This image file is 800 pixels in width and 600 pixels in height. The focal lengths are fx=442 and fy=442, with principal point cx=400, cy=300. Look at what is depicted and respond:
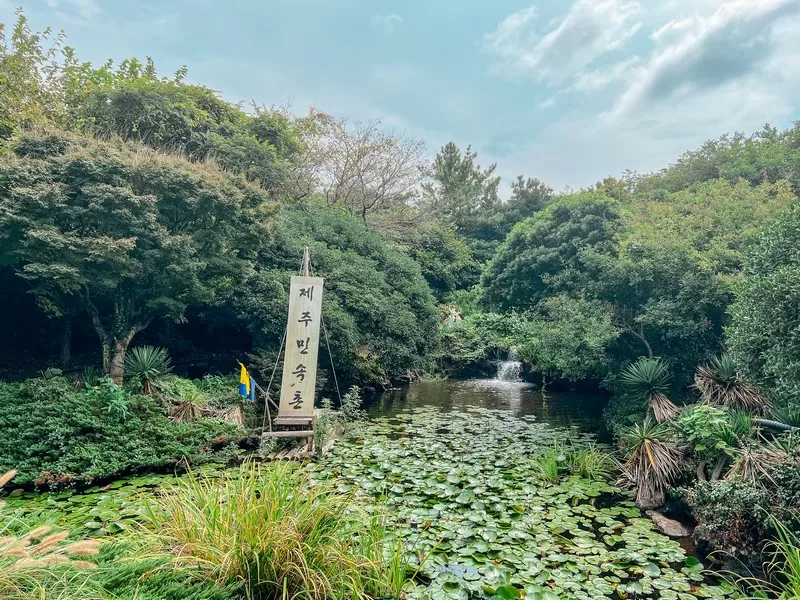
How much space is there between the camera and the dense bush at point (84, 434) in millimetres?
4914

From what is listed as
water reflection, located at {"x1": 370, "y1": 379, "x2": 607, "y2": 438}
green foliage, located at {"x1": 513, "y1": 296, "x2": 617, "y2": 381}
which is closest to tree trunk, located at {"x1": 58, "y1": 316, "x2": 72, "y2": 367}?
water reflection, located at {"x1": 370, "y1": 379, "x2": 607, "y2": 438}

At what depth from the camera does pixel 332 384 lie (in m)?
9.68

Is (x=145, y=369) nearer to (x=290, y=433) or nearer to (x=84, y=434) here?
(x=84, y=434)

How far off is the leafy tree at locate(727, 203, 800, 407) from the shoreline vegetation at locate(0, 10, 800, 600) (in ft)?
0.10

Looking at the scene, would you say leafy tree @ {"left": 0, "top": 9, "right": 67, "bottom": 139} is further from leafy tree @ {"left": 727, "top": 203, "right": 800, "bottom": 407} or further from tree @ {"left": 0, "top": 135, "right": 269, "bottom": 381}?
leafy tree @ {"left": 727, "top": 203, "right": 800, "bottom": 407}

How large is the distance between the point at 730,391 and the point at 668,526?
2.55 metres

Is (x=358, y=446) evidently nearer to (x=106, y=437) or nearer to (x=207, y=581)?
(x=106, y=437)

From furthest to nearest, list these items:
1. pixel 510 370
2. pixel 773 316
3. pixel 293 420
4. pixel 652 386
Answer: pixel 510 370 → pixel 652 386 → pixel 293 420 → pixel 773 316

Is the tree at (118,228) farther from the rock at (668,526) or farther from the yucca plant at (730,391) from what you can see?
the yucca plant at (730,391)

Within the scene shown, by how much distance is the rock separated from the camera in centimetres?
429

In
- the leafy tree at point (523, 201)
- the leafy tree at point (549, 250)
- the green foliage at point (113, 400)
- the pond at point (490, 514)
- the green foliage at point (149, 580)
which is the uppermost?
the leafy tree at point (523, 201)

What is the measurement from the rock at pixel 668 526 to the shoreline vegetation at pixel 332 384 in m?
0.17

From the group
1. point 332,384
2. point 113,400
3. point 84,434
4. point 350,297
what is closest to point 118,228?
point 113,400

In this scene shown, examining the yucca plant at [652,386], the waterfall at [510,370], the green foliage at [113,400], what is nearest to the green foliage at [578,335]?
the yucca plant at [652,386]
